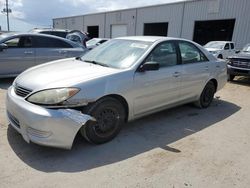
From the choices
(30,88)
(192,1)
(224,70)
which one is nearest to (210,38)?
(192,1)

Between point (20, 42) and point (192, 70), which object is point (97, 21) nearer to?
point (20, 42)

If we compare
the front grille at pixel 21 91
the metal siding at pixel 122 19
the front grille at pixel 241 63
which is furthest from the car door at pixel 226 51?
the front grille at pixel 21 91

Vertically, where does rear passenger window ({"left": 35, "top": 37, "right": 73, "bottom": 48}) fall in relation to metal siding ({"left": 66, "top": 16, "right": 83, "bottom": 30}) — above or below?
below

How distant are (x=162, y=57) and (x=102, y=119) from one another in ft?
5.30

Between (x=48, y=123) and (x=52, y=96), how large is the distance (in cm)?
34

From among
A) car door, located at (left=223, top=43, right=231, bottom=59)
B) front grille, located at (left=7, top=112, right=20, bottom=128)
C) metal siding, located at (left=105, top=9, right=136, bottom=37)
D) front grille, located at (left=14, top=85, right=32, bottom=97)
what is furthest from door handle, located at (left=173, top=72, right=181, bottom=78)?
metal siding, located at (left=105, top=9, right=136, bottom=37)

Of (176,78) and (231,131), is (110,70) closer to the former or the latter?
(176,78)

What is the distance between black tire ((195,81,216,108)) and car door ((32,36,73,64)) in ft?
14.6

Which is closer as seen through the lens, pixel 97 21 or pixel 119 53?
pixel 119 53

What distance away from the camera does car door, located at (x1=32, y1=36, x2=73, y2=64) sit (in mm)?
7223

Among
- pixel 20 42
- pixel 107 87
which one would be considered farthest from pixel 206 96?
pixel 20 42

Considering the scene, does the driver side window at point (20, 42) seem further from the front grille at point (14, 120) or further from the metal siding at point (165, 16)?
the metal siding at point (165, 16)

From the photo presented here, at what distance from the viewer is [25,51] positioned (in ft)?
22.9

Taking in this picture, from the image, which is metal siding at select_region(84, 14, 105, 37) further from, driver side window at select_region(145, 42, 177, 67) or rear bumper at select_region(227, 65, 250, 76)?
driver side window at select_region(145, 42, 177, 67)
